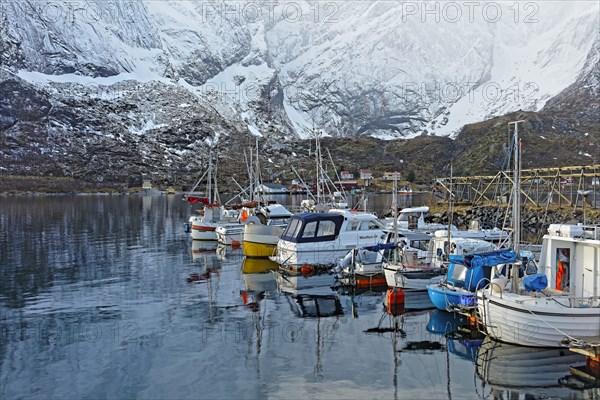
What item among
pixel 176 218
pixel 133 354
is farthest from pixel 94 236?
pixel 133 354

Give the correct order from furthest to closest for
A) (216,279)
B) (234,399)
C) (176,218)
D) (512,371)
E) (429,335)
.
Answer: (176,218)
(216,279)
(429,335)
(512,371)
(234,399)

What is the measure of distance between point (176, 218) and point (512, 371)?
79.5m

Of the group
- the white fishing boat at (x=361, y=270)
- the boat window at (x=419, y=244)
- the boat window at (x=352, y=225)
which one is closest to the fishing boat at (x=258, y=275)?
the white fishing boat at (x=361, y=270)

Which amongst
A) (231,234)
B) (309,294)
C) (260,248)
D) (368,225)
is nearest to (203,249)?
(231,234)

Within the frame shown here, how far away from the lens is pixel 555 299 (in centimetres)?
2316

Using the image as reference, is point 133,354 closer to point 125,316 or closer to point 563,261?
point 125,316

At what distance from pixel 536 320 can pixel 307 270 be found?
798 inches

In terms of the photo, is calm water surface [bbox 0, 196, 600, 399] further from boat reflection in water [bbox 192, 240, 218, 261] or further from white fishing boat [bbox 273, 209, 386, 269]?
boat reflection in water [bbox 192, 240, 218, 261]

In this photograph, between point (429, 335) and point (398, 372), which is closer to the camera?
point (398, 372)

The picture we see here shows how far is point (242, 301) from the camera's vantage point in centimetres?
3372

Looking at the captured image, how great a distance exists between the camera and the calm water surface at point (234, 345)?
2031 cm

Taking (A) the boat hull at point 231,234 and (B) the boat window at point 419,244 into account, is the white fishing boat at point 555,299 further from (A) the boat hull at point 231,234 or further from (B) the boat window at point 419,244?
(A) the boat hull at point 231,234

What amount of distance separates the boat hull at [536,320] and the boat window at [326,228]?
66.2ft

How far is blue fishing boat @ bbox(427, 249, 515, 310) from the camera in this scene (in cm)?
2794
